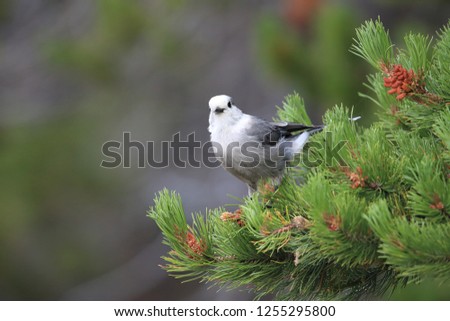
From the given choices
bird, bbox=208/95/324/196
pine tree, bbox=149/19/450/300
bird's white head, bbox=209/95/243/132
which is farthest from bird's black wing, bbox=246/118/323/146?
pine tree, bbox=149/19/450/300

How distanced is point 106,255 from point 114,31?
3051 mm

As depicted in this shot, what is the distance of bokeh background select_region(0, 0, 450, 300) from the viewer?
4.17 m

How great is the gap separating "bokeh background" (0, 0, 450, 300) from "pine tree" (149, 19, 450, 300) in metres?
1.70

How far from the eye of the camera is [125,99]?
278 inches

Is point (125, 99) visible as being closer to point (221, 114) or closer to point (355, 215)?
point (221, 114)

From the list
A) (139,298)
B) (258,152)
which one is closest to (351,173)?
(258,152)

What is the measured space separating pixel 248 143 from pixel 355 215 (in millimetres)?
1580

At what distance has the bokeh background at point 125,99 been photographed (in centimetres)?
417

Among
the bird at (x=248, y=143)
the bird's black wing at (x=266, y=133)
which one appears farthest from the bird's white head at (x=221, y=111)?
the bird's black wing at (x=266, y=133)

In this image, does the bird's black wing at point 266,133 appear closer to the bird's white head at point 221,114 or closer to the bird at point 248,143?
the bird at point 248,143

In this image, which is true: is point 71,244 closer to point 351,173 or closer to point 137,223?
point 137,223

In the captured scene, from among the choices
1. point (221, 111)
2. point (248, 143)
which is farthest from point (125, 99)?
point (248, 143)

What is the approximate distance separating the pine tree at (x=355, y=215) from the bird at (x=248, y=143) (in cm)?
73

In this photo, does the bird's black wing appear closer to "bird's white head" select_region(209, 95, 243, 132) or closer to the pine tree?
"bird's white head" select_region(209, 95, 243, 132)
